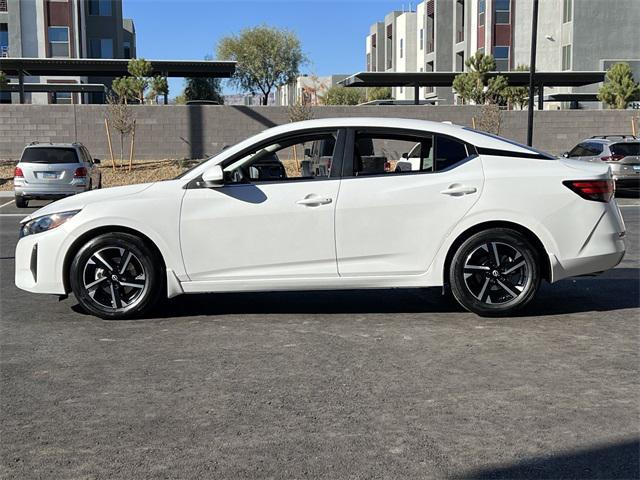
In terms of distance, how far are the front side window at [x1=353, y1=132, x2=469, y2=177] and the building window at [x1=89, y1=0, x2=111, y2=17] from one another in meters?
58.2

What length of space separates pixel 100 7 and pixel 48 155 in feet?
149

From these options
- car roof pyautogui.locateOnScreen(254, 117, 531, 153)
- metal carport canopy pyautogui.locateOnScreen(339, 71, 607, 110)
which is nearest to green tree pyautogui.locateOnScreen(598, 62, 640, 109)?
metal carport canopy pyautogui.locateOnScreen(339, 71, 607, 110)

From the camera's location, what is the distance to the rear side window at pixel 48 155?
18.6 m

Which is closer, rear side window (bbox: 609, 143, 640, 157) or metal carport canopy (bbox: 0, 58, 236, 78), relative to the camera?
rear side window (bbox: 609, 143, 640, 157)

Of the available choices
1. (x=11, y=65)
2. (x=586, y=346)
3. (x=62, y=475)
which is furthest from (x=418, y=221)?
(x=11, y=65)

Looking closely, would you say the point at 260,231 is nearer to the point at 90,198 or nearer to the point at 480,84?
the point at 90,198

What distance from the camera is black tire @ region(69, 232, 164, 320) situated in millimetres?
6535

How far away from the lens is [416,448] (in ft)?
12.8

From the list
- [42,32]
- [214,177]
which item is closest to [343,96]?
[42,32]

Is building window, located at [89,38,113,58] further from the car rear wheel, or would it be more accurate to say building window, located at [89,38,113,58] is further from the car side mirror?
the car side mirror

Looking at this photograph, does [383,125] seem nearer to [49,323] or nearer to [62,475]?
[49,323]

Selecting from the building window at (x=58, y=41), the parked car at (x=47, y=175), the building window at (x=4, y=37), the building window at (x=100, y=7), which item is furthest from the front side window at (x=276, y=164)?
the building window at (x=100, y=7)

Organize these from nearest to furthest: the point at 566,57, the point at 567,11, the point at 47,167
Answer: the point at 47,167
the point at 567,11
the point at 566,57

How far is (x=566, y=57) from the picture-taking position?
49.9 metres
